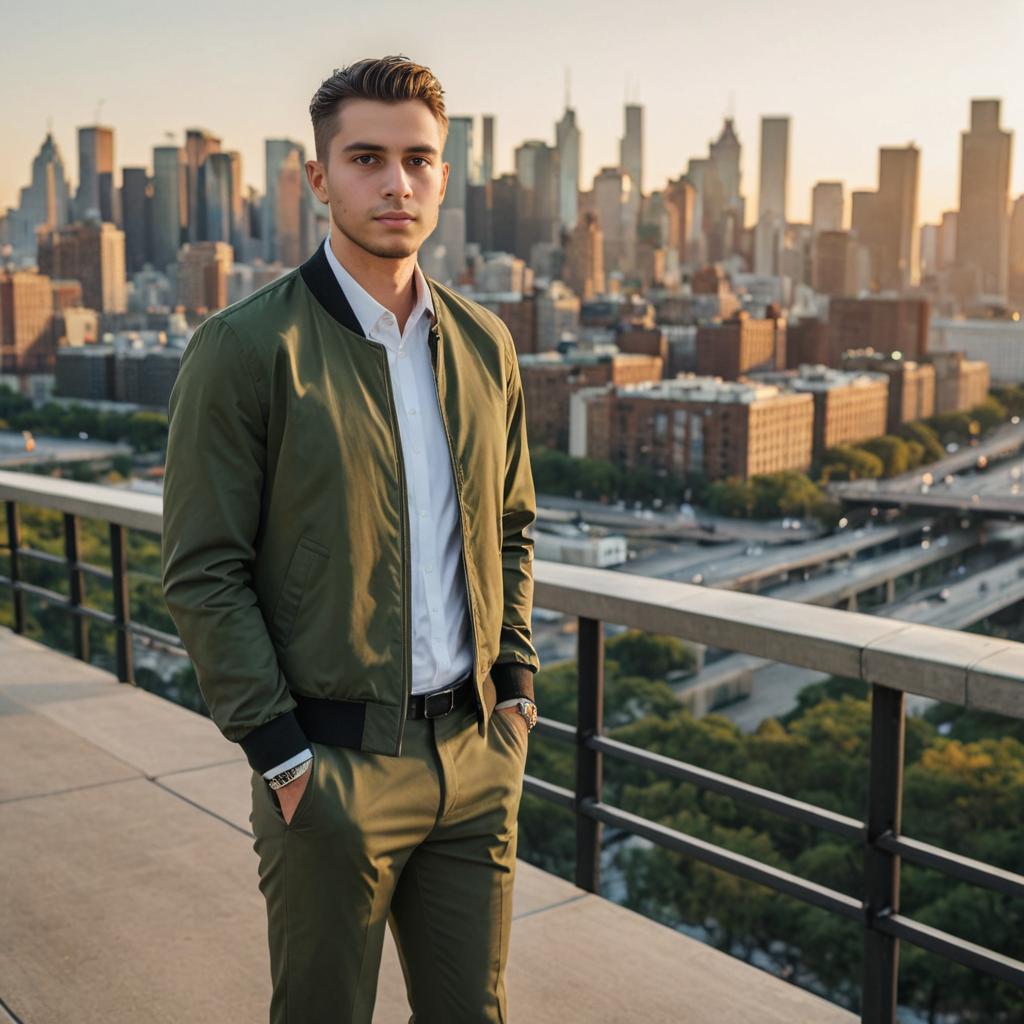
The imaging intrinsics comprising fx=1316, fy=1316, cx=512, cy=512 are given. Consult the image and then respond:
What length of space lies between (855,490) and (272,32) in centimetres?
3721

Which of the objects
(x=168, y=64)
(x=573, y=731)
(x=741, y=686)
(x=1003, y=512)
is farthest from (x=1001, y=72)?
(x=573, y=731)

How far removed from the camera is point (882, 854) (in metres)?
1.66

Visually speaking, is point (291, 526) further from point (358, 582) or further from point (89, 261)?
point (89, 261)

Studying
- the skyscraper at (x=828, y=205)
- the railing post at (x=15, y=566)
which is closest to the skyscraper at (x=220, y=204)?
the skyscraper at (x=828, y=205)

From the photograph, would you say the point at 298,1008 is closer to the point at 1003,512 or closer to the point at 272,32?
the point at 1003,512

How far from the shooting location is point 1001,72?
296 feet

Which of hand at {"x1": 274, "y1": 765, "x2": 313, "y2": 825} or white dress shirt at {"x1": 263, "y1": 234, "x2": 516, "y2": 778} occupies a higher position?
white dress shirt at {"x1": 263, "y1": 234, "x2": 516, "y2": 778}

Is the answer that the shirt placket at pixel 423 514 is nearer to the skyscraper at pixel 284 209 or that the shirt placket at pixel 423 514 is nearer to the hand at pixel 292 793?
the hand at pixel 292 793

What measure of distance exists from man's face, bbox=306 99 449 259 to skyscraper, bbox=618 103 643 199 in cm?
10473

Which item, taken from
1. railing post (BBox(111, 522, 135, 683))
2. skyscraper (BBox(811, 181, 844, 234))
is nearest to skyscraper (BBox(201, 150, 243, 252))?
skyscraper (BBox(811, 181, 844, 234))

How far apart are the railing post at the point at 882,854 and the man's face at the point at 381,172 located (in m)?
0.86

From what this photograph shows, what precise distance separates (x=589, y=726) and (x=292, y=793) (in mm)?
1096

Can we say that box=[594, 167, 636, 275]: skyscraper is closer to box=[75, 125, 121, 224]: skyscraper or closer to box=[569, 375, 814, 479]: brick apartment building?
box=[75, 125, 121, 224]: skyscraper

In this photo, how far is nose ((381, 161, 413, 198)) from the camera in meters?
1.13
